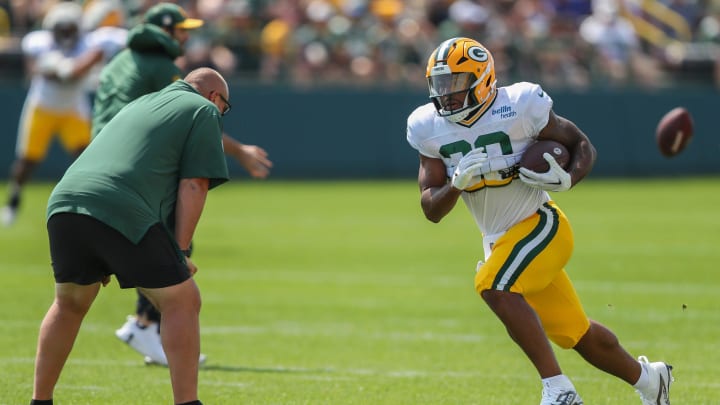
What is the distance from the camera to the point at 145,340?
7.83 m

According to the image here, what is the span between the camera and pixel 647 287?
10.8 metres

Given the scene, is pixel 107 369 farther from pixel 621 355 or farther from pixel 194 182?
pixel 621 355

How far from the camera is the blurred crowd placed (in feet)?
71.2

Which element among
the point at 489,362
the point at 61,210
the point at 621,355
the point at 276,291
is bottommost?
the point at 276,291

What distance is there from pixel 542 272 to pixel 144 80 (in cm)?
319

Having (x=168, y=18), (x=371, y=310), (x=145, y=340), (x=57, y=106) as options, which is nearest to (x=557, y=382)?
(x=145, y=340)

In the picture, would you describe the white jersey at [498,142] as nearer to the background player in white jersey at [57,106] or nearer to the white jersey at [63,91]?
the background player in white jersey at [57,106]

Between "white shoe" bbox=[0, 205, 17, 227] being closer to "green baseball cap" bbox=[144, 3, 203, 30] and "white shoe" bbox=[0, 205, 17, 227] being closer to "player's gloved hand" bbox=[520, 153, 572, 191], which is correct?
"green baseball cap" bbox=[144, 3, 203, 30]

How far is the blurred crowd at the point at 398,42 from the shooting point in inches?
854

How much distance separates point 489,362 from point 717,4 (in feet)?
65.2

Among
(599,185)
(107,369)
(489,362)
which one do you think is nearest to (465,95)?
(489,362)

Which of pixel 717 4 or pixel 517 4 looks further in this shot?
pixel 717 4

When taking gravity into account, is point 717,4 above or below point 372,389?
below

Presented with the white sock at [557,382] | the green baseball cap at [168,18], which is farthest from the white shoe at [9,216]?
the white sock at [557,382]
